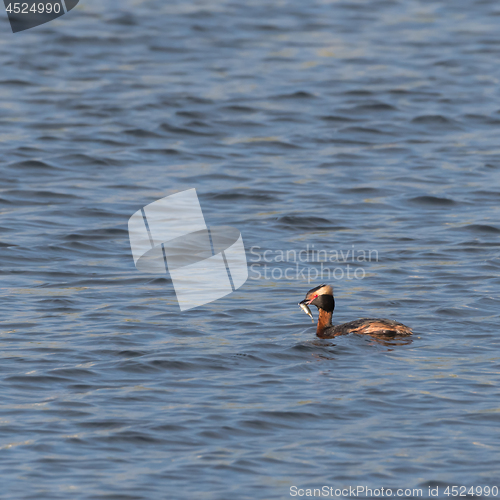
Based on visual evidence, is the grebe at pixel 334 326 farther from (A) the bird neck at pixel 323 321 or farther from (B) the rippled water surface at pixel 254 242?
(B) the rippled water surface at pixel 254 242

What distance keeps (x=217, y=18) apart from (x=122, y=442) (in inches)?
987

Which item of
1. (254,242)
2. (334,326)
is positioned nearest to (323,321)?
(334,326)

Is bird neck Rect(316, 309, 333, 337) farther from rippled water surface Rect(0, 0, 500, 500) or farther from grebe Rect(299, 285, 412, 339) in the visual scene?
rippled water surface Rect(0, 0, 500, 500)

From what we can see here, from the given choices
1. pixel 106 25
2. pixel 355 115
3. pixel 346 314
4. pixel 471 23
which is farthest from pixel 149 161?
pixel 471 23

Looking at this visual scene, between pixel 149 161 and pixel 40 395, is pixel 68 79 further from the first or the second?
pixel 40 395

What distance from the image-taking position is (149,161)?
21453mm

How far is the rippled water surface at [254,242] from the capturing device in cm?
905

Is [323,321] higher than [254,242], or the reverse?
[323,321]

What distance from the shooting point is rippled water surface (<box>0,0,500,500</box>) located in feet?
29.7

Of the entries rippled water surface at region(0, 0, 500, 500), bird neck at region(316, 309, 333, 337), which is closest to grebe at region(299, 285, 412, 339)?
bird neck at region(316, 309, 333, 337)

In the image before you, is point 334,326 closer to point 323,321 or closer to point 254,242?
point 323,321

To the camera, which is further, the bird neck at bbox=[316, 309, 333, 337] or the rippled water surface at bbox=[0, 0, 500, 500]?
the bird neck at bbox=[316, 309, 333, 337]

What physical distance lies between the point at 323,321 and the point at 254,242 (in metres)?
4.37

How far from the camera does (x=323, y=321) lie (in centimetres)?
1246
